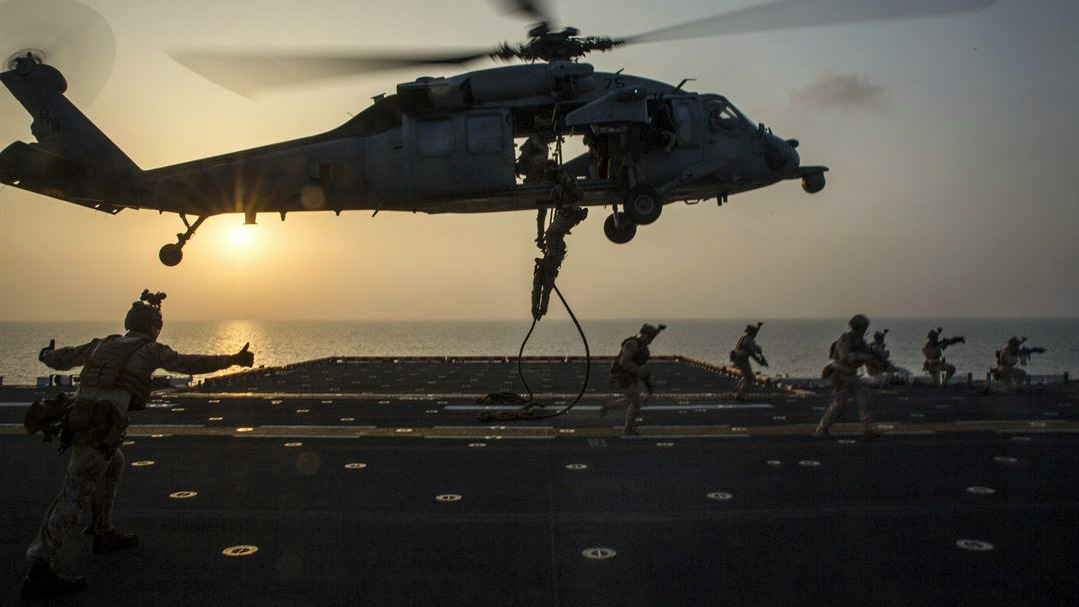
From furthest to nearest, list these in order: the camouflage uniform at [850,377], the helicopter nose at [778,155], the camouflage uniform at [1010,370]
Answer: the camouflage uniform at [1010,370], the helicopter nose at [778,155], the camouflage uniform at [850,377]

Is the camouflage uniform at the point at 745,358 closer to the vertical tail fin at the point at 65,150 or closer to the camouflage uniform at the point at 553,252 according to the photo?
the camouflage uniform at the point at 553,252

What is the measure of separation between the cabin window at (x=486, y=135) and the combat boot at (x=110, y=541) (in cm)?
1015

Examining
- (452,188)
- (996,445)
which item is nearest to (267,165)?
(452,188)

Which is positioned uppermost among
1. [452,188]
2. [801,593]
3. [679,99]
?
[679,99]

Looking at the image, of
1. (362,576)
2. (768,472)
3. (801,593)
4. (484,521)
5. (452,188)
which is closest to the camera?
(801,593)

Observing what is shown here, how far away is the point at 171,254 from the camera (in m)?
15.6

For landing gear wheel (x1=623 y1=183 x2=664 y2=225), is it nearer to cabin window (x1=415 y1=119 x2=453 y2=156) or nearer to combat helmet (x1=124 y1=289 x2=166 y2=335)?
cabin window (x1=415 y1=119 x2=453 y2=156)

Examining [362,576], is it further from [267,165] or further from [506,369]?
[506,369]

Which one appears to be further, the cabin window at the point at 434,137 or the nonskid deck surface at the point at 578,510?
the cabin window at the point at 434,137

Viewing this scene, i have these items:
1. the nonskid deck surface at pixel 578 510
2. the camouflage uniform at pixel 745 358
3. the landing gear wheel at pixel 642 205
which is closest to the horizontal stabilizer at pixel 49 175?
the nonskid deck surface at pixel 578 510

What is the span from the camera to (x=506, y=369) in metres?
28.8

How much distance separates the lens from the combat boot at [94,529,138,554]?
20.1 feet

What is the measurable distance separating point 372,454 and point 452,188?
6.39 m

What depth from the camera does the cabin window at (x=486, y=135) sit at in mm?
14492
